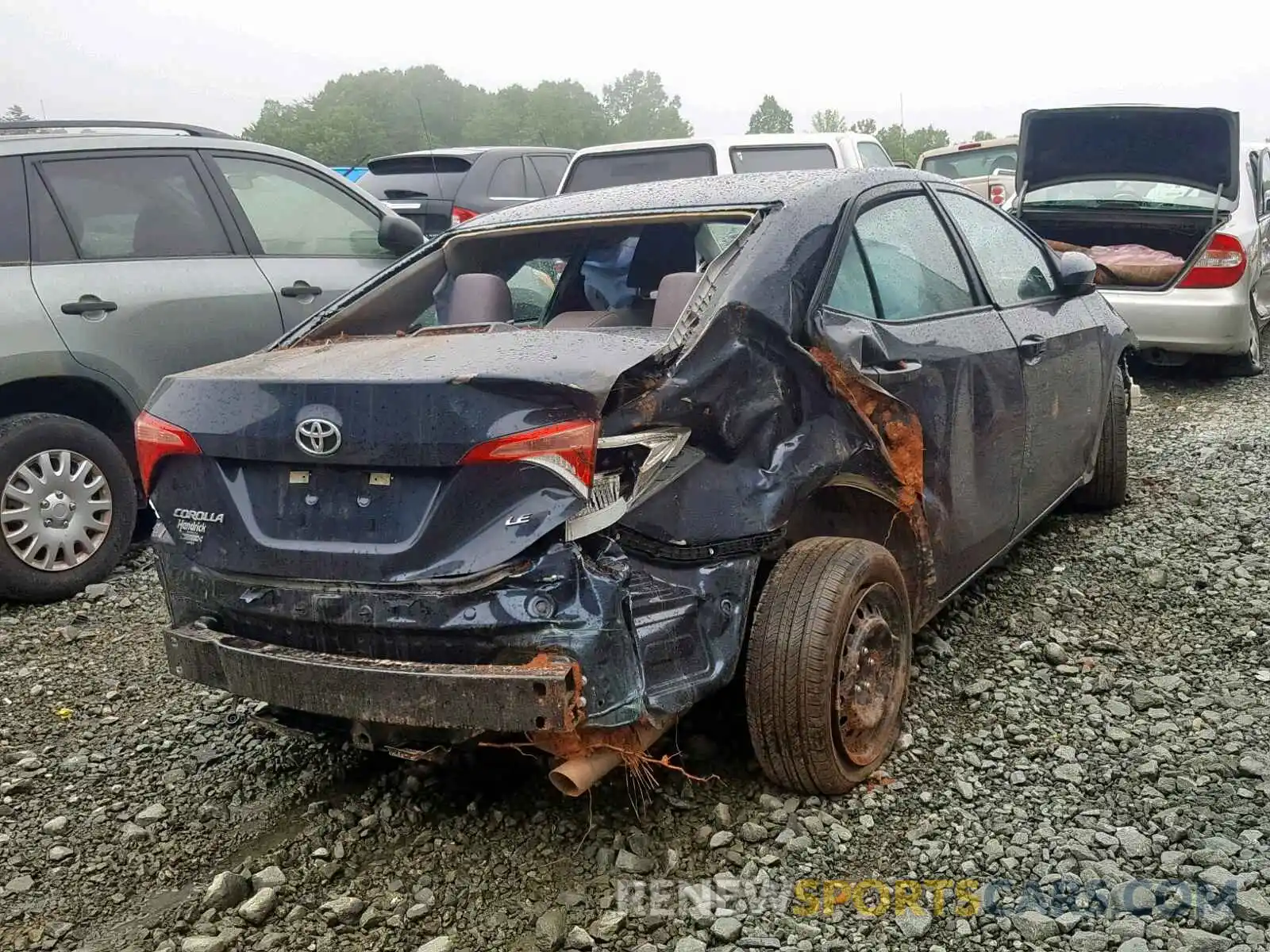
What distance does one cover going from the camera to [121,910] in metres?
2.67

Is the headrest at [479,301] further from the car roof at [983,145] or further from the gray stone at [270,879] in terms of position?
the car roof at [983,145]

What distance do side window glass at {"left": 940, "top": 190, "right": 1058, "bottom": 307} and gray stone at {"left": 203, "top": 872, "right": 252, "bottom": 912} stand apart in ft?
9.29

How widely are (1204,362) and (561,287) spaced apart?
579cm

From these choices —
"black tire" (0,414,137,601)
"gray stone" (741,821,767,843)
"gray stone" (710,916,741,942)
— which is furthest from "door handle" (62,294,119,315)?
"gray stone" (710,916,741,942)

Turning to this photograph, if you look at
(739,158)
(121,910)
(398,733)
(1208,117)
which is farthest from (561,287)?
(1208,117)

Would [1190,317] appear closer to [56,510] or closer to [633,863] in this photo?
[633,863]

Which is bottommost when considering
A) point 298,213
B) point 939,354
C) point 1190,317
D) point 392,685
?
point 1190,317

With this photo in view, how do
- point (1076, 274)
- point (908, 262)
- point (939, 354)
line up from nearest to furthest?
1. point (939, 354)
2. point (908, 262)
3. point (1076, 274)

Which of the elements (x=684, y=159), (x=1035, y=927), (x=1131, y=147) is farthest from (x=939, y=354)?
(x=1131, y=147)

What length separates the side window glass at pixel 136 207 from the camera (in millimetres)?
4859

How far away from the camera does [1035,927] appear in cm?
239

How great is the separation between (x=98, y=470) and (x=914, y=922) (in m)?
3.69

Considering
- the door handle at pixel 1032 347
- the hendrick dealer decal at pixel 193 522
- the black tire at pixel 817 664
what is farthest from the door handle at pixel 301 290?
the black tire at pixel 817 664

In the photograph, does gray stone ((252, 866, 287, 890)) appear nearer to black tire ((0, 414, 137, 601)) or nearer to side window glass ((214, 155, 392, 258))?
black tire ((0, 414, 137, 601))
